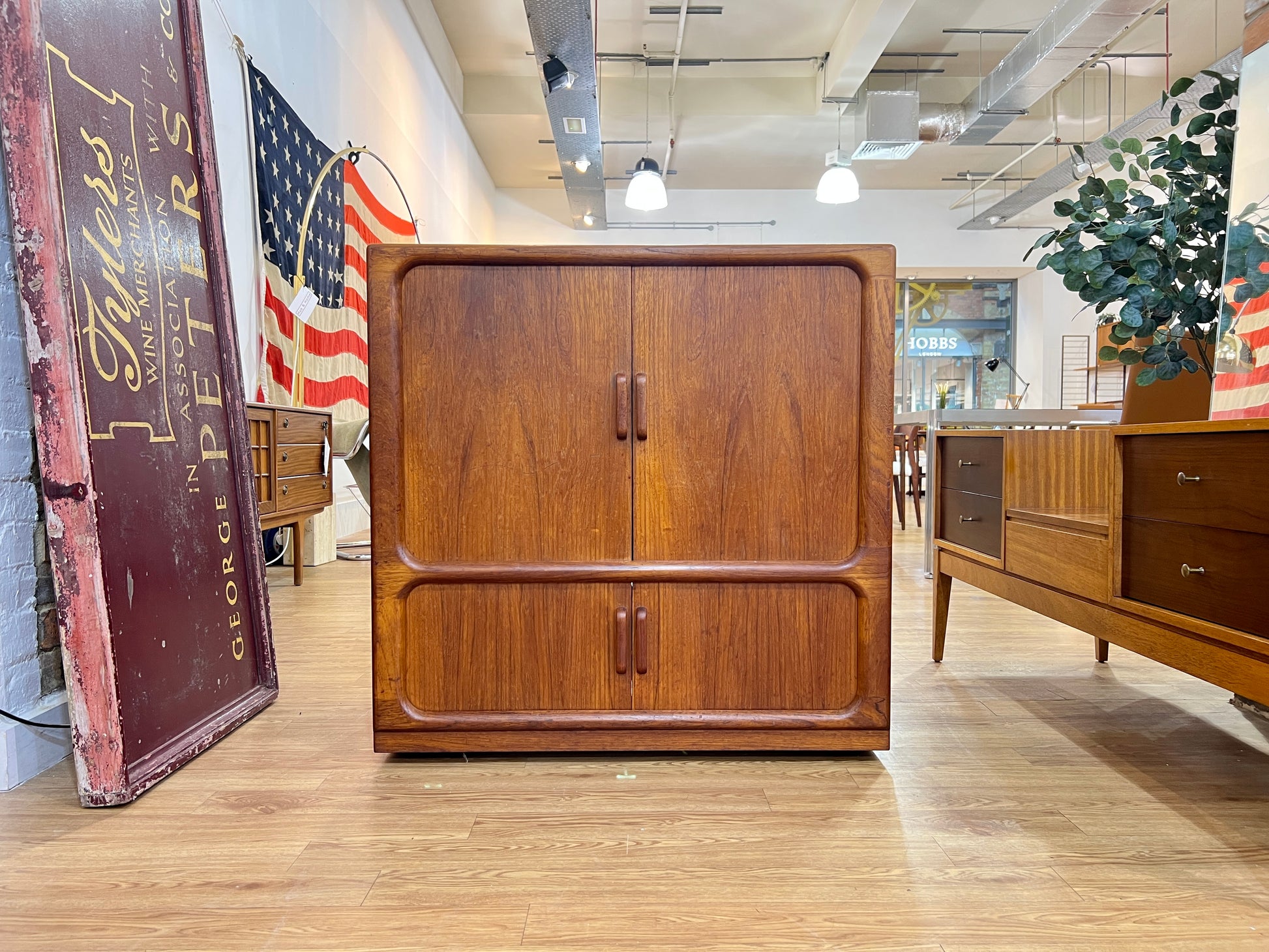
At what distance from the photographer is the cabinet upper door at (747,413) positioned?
142 cm

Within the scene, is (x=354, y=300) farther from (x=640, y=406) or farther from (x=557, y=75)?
(x=640, y=406)

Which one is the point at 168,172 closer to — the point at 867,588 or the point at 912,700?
the point at 867,588

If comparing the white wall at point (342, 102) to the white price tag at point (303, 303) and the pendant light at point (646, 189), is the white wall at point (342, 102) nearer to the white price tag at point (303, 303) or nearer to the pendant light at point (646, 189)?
the white price tag at point (303, 303)

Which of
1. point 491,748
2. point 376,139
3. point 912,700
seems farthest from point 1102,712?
point 376,139

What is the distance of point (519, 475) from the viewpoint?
142cm

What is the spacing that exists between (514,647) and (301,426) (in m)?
2.06

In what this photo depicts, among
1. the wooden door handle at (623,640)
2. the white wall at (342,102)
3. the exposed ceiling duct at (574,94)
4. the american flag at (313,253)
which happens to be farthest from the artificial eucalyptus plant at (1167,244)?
the exposed ceiling duct at (574,94)

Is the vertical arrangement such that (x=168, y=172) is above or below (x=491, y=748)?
above

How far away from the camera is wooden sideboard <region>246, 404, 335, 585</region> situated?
271 cm

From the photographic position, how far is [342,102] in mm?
4105

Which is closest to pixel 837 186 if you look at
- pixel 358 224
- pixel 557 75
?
pixel 557 75

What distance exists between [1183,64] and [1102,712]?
654 centimetres

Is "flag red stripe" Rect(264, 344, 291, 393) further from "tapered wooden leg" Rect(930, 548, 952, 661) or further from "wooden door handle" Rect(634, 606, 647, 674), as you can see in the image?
"tapered wooden leg" Rect(930, 548, 952, 661)

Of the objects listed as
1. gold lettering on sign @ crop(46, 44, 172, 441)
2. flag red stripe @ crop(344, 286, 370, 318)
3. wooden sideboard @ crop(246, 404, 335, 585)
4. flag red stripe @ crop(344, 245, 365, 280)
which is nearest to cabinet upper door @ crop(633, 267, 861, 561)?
gold lettering on sign @ crop(46, 44, 172, 441)
